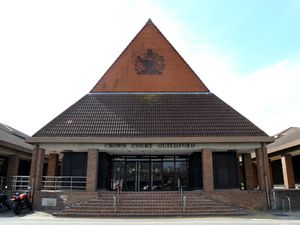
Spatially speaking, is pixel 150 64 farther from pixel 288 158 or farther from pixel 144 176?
pixel 288 158

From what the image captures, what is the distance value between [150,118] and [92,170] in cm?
508

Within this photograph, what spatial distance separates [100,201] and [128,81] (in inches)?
395

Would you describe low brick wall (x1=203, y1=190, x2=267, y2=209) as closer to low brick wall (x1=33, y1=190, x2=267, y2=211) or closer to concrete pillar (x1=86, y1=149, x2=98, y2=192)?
low brick wall (x1=33, y1=190, x2=267, y2=211)

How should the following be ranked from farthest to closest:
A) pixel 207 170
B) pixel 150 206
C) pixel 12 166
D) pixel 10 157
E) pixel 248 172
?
pixel 10 157 → pixel 12 166 → pixel 248 172 → pixel 207 170 → pixel 150 206

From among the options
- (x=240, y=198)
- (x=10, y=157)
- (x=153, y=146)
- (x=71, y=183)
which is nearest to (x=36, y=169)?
(x=71, y=183)

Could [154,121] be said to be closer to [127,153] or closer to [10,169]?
[127,153]

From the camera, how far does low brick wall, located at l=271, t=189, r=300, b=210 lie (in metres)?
17.6

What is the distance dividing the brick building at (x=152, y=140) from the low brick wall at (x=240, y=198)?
6cm

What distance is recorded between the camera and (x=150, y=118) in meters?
19.9

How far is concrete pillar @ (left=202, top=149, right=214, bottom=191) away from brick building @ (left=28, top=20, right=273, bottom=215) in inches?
2.3

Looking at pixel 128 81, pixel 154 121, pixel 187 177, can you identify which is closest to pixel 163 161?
pixel 187 177

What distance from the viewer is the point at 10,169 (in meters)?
23.2

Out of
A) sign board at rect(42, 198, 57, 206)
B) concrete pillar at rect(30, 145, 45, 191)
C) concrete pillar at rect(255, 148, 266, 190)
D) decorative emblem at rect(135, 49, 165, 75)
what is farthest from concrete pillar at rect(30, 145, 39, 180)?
concrete pillar at rect(255, 148, 266, 190)

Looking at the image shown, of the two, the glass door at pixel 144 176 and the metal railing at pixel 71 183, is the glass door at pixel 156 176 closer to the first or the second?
the glass door at pixel 144 176
